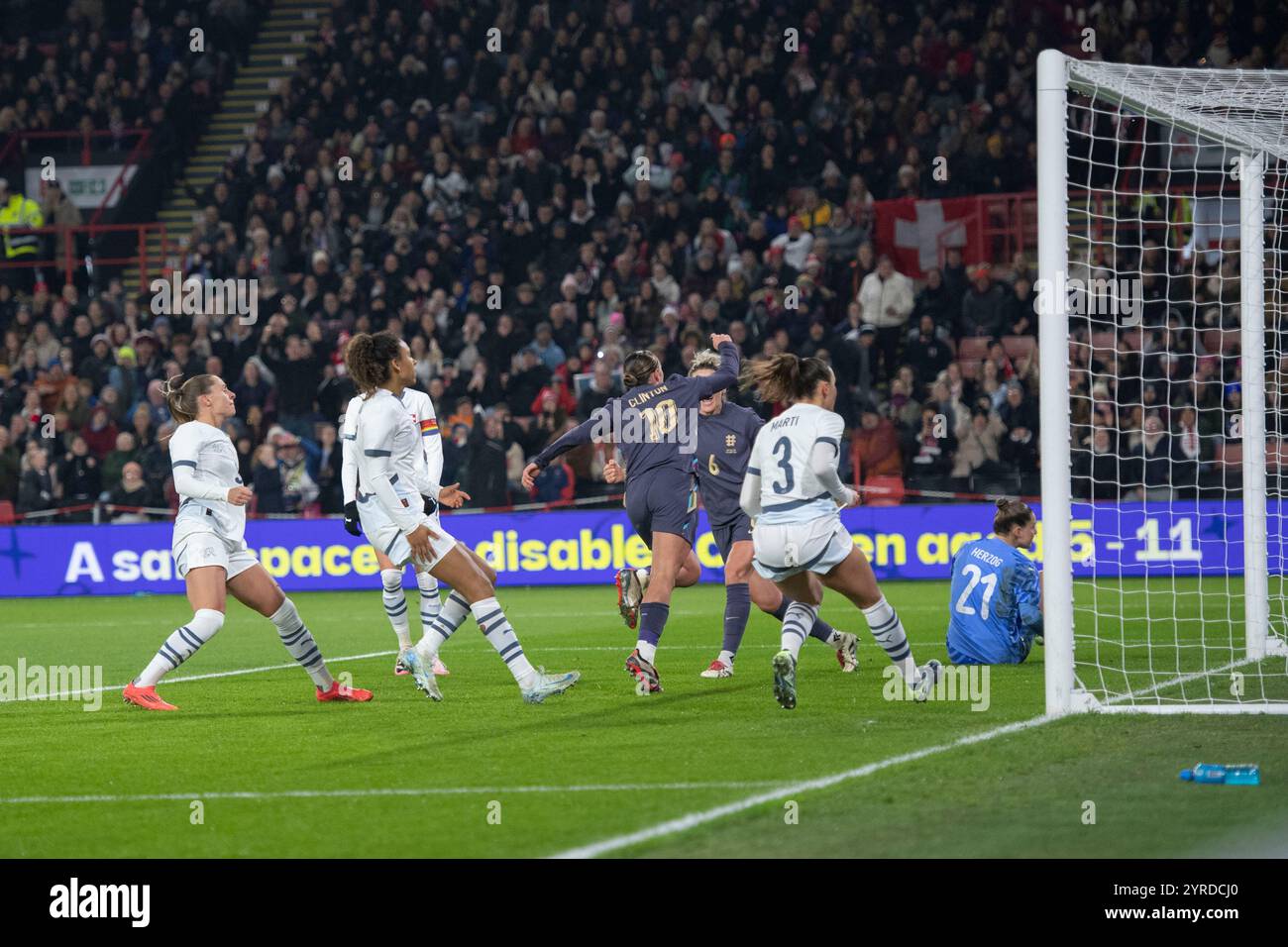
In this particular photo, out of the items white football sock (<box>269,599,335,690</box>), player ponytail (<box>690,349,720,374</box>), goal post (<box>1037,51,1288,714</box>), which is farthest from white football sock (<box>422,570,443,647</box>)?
goal post (<box>1037,51,1288,714</box>)

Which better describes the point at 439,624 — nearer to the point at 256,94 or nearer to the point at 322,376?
the point at 322,376

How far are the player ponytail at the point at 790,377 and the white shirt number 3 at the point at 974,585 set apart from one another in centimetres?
239

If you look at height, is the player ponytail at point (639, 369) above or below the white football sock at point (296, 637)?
above

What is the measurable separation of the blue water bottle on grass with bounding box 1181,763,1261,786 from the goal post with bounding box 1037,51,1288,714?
5.96ft

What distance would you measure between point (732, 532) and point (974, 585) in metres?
1.60

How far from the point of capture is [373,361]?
31.2 ft

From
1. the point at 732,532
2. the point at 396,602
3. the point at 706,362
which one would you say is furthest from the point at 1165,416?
the point at 396,602

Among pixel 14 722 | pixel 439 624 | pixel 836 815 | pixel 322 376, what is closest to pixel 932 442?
pixel 322 376

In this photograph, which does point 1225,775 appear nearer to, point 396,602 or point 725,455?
point 725,455

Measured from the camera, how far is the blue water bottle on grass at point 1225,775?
6.52 m

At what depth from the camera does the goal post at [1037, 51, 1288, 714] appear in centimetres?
850

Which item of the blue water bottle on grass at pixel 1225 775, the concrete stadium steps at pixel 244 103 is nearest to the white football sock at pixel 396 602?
the blue water bottle on grass at pixel 1225 775

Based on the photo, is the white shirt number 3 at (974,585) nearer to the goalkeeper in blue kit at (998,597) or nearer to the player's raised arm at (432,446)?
the goalkeeper in blue kit at (998,597)

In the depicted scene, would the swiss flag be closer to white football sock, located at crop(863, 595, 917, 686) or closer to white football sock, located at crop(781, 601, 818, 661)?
white football sock, located at crop(863, 595, 917, 686)
